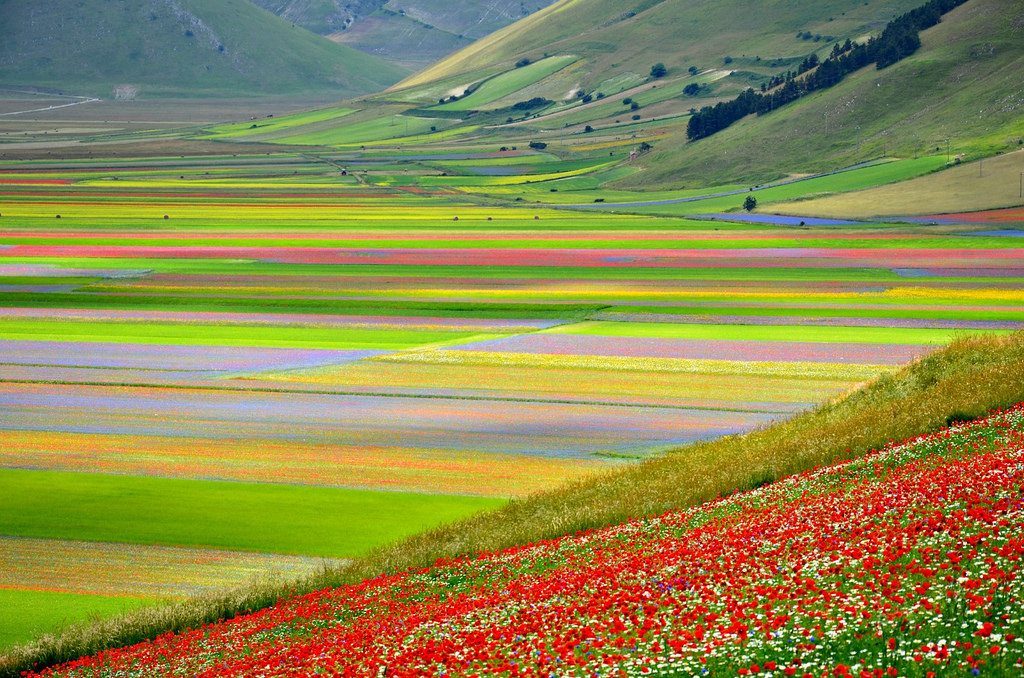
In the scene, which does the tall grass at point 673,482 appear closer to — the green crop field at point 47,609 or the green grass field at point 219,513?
the green crop field at point 47,609

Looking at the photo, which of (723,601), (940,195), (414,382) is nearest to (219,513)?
(723,601)

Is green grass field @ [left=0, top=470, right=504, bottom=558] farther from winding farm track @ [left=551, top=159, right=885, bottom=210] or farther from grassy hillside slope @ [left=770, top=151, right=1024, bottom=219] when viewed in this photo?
winding farm track @ [left=551, top=159, right=885, bottom=210]

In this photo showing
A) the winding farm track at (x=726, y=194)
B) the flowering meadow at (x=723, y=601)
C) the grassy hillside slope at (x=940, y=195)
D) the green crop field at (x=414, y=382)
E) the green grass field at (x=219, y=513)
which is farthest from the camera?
the winding farm track at (x=726, y=194)

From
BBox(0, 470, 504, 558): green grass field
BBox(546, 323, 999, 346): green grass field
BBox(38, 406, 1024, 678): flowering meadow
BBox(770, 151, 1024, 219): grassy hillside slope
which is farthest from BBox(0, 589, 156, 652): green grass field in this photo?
BBox(770, 151, 1024, 219): grassy hillside slope

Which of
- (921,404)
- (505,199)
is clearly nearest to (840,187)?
(505,199)

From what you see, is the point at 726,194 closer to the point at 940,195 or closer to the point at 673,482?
the point at 940,195

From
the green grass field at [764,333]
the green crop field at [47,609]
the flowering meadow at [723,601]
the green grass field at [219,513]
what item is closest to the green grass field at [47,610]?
the green crop field at [47,609]

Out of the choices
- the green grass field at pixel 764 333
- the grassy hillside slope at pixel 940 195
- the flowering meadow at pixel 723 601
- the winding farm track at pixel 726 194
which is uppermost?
the winding farm track at pixel 726 194
